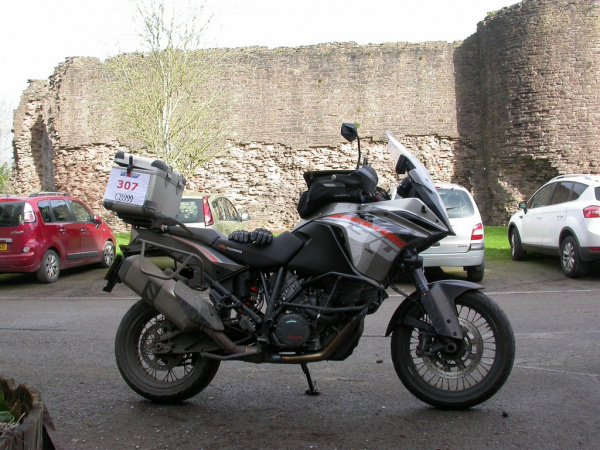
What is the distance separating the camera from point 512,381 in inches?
202

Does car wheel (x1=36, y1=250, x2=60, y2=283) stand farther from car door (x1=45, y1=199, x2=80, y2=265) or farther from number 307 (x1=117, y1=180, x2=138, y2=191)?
number 307 (x1=117, y1=180, x2=138, y2=191)

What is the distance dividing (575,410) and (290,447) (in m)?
1.94

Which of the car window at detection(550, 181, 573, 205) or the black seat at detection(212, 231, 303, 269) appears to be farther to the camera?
the car window at detection(550, 181, 573, 205)

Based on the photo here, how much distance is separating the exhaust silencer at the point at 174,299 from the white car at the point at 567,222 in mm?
8987

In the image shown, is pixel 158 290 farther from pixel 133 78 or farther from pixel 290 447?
pixel 133 78

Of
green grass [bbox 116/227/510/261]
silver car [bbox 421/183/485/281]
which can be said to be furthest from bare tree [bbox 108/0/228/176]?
silver car [bbox 421/183/485/281]

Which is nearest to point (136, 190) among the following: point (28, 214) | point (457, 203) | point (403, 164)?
point (403, 164)

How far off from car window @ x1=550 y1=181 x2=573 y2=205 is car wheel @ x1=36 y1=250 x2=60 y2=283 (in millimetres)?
9783

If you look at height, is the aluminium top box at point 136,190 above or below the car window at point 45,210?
above

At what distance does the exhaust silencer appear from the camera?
4410 mm

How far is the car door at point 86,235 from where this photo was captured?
13984 mm

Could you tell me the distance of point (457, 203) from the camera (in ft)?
40.2

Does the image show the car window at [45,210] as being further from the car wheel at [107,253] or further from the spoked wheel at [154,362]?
the spoked wheel at [154,362]

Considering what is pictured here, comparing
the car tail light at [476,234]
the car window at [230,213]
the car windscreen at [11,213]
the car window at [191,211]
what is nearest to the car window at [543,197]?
the car tail light at [476,234]
